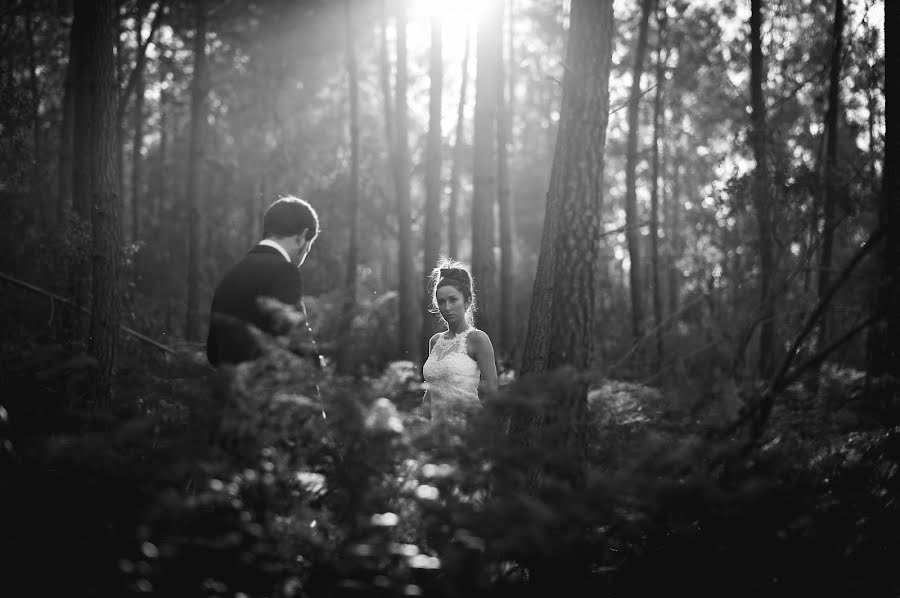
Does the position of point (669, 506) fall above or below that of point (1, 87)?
below

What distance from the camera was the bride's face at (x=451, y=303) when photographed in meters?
6.40

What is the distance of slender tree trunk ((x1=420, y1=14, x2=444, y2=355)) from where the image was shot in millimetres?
14081

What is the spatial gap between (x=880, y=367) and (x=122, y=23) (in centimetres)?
2294

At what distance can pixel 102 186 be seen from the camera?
27.3 feet

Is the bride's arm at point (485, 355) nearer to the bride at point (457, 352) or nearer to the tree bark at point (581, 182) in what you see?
the bride at point (457, 352)

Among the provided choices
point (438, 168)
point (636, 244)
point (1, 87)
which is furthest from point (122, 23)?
point (636, 244)

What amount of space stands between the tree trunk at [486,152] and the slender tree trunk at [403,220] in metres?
3.60

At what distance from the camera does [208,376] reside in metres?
3.76

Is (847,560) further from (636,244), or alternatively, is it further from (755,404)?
(636,244)

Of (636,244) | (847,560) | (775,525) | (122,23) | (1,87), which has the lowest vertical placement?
(847,560)

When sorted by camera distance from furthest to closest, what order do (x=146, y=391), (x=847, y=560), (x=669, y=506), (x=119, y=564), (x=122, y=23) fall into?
(x=122, y=23)
(x=146, y=391)
(x=847, y=560)
(x=669, y=506)
(x=119, y=564)

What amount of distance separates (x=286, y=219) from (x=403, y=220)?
13.7 metres

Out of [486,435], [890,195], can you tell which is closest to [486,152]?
[890,195]

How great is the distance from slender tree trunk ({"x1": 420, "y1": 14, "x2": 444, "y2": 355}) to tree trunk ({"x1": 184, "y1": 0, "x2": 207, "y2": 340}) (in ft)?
19.5
